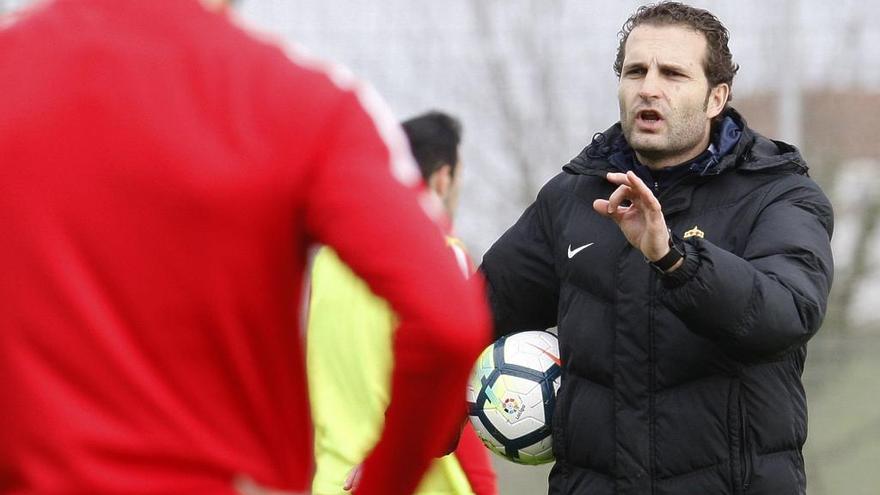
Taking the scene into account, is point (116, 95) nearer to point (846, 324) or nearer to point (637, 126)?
point (637, 126)

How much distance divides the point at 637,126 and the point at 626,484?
94cm

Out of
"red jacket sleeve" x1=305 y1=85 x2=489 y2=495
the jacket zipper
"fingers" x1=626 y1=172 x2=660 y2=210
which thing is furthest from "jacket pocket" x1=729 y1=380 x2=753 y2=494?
"red jacket sleeve" x1=305 y1=85 x2=489 y2=495

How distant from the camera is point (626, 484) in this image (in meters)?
4.06

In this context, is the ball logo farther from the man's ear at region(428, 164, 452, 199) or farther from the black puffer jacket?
the man's ear at region(428, 164, 452, 199)

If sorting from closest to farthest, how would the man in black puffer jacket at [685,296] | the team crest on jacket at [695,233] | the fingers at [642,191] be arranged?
the fingers at [642,191], the man in black puffer jacket at [685,296], the team crest on jacket at [695,233]

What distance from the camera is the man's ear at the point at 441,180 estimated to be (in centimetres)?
589

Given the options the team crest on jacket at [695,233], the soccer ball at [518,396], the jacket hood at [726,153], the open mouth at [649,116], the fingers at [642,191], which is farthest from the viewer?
the soccer ball at [518,396]

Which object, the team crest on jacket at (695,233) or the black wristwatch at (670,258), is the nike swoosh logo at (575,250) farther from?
the black wristwatch at (670,258)

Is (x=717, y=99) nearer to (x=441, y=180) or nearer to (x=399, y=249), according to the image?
(x=441, y=180)

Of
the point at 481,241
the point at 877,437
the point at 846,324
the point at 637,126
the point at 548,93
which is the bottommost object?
the point at 877,437

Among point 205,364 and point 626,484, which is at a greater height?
point 205,364

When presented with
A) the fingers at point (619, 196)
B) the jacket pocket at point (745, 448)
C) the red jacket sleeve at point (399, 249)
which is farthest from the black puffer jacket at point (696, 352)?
the red jacket sleeve at point (399, 249)

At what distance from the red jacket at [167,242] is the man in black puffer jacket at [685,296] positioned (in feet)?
5.27

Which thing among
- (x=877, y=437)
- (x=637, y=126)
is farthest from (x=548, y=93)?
(x=637, y=126)
